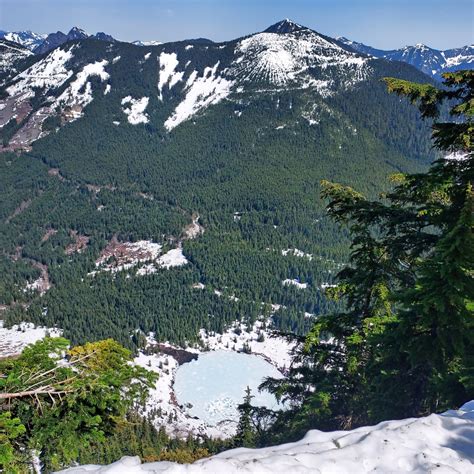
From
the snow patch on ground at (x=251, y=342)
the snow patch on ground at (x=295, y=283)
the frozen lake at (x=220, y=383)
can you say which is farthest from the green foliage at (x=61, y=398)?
the snow patch on ground at (x=295, y=283)

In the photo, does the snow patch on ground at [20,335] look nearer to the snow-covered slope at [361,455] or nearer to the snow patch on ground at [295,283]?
the snow patch on ground at [295,283]

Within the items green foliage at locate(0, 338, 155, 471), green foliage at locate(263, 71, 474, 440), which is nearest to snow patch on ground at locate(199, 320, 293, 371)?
green foliage at locate(263, 71, 474, 440)

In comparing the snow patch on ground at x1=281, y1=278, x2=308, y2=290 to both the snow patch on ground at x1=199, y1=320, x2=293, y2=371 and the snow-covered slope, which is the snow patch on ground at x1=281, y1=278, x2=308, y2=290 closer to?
the snow patch on ground at x1=199, y1=320, x2=293, y2=371

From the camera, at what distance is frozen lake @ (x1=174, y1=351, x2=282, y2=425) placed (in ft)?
346

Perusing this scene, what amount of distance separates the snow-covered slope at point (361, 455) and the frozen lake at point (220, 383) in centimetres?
9593

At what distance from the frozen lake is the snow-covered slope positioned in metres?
95.9

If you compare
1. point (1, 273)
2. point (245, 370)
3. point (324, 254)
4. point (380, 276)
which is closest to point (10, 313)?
point (1, 273)

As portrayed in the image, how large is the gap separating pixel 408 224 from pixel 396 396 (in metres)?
6.19

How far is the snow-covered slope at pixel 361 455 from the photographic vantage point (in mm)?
7137

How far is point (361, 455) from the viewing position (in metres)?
7.71

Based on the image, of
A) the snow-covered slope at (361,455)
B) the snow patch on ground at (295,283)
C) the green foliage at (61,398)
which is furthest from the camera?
the snow patch on ground at (295,283)

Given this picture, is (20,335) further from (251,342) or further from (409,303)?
(409,303)

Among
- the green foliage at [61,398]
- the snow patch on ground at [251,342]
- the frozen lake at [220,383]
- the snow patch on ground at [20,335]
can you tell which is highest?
the green foliage at [61,398]

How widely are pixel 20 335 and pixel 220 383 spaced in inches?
2727
